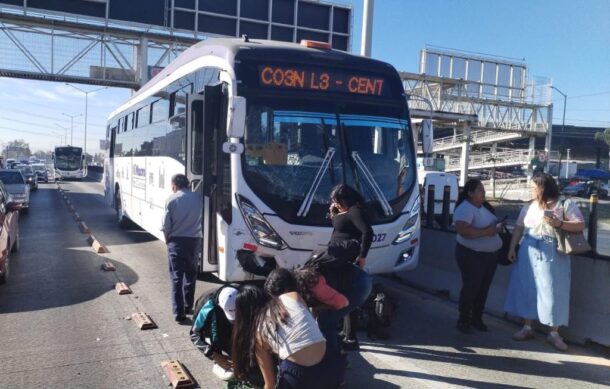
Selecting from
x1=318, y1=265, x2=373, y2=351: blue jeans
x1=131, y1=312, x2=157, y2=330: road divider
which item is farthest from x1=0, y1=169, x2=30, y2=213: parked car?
x1=318, y1=265, x2=373, y2=351: blue jeans

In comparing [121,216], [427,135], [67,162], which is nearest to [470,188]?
[427,135]

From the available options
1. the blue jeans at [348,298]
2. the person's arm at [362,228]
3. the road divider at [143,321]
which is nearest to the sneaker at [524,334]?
the person's arm at [362,228]

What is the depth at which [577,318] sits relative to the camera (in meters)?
6.47

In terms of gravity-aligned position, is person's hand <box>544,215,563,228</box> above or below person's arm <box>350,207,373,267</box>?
above

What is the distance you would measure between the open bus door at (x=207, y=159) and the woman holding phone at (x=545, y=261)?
3668mm

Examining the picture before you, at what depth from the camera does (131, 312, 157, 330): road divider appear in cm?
645

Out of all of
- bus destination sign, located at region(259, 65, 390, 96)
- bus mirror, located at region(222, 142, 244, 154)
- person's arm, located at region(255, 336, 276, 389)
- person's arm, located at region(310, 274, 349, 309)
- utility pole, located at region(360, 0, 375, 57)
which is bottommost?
person's arm, located at region(255, 336, 276, 389)

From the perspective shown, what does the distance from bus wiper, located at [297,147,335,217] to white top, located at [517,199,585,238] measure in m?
2.36

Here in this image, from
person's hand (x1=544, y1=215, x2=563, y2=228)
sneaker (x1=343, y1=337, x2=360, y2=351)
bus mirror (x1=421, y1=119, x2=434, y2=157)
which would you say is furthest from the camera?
bus mirror (x1=421, y1=119, x2=434, y2=157)

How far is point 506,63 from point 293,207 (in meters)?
47.2

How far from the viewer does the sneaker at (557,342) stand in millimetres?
6176

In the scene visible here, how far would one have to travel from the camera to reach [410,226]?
7117mm

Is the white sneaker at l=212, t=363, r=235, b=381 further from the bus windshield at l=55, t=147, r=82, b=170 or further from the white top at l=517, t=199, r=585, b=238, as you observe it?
the bus windshield at l=55, t=147, r=82, b=170

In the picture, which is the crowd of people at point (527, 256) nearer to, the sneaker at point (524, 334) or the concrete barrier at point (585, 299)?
the sneaker at point (524, 334)
